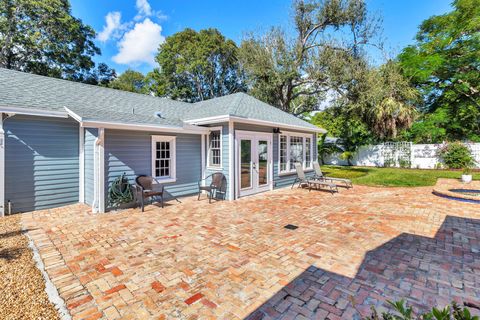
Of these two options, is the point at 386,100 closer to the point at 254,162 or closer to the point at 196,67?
the point at 254,162

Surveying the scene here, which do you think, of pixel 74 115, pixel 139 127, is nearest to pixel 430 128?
pixel 139 127

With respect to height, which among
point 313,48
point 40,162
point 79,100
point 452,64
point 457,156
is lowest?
point 40,162

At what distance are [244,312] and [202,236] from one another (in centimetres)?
246

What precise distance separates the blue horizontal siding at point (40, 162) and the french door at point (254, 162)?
5.53 metres

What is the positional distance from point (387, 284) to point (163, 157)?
7.27 m

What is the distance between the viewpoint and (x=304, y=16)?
1756 cm

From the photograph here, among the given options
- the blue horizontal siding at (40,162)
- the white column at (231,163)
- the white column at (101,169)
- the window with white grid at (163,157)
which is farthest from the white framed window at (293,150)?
the blue horizontal siding at (40,162)

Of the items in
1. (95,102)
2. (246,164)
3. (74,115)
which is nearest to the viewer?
(74,115)

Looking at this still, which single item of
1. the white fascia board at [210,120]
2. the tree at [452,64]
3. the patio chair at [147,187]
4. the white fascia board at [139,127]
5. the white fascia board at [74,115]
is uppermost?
the tree at [452,64]

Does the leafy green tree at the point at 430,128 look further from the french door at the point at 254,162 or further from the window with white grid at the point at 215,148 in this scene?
the window with white grid at the point at 215,148

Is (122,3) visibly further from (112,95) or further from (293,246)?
A: (293,246)

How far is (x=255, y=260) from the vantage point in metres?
3.85

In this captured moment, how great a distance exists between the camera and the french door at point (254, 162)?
8.68 meters

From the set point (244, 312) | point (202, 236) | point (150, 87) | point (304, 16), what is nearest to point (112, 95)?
point (202, 236)
